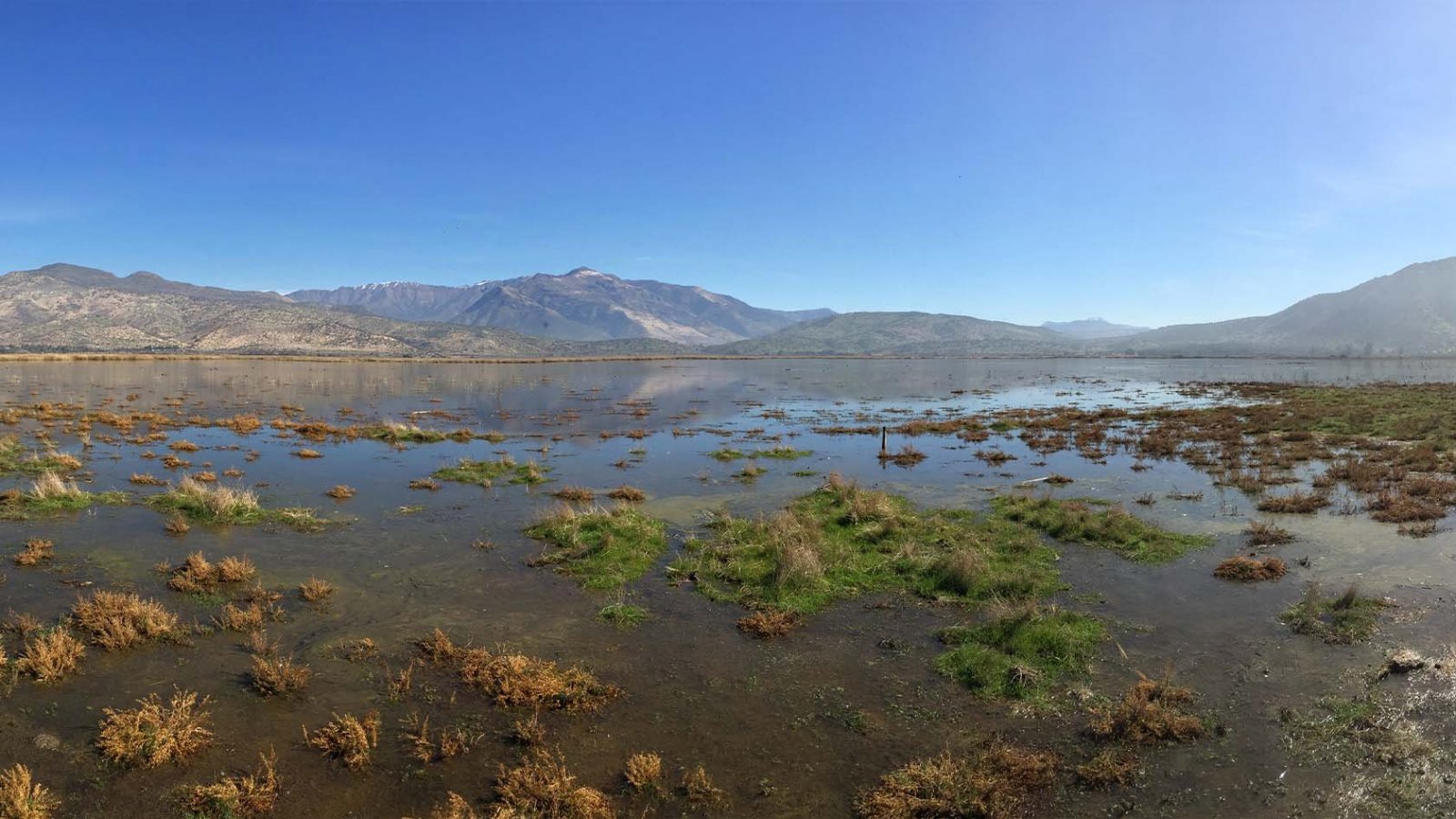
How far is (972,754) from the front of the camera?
895 cm

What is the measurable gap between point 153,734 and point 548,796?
554 centimetres

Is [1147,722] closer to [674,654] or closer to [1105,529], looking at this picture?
[674,654]

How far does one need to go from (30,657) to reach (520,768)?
8.88 metres

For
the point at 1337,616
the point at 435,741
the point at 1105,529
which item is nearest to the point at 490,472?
the point at 435,741

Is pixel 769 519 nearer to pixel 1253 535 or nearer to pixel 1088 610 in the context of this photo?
pixel 1088 610

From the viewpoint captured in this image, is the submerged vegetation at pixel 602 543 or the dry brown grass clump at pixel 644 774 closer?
the dry brown grass clump at pixel 644 774

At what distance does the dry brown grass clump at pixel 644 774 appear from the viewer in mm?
8266

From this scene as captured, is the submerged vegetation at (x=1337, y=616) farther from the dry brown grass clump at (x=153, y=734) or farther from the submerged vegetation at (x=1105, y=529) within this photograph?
the dry brown grass clump at (x=153, y=734)

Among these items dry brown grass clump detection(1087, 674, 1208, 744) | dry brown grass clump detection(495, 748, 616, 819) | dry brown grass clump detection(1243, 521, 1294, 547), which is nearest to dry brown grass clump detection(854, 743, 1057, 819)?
dry brown grass clump detection(1087, 674, 1208, 744)

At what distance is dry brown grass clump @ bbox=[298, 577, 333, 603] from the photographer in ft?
46.3

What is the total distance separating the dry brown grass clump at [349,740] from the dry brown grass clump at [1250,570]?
700 inches

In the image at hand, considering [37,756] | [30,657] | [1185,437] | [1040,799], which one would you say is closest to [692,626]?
[1040,799]

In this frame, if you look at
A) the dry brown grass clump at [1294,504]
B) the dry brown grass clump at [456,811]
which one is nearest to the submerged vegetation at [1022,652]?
the dry brown grass clump at [456,811]

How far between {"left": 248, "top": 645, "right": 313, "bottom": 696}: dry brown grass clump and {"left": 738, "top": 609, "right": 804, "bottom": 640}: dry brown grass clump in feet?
24.5
